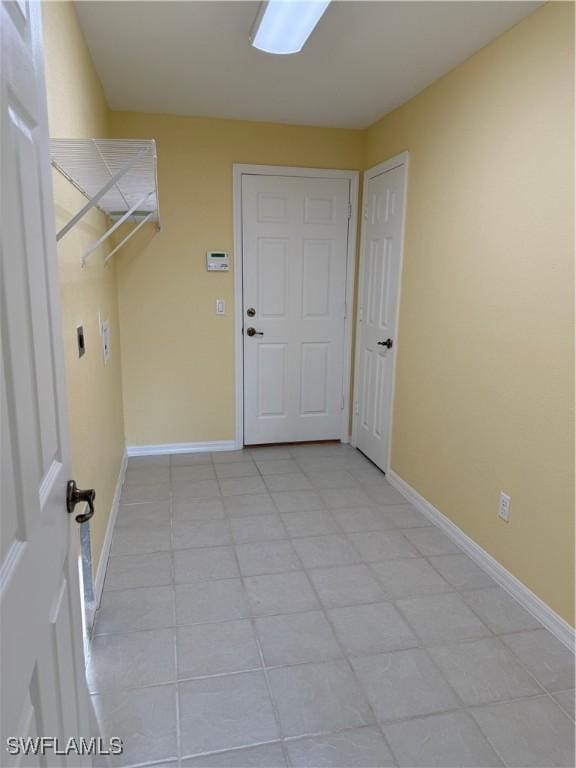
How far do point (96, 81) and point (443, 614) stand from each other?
3172 millimetres

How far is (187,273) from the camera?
3.64 metres

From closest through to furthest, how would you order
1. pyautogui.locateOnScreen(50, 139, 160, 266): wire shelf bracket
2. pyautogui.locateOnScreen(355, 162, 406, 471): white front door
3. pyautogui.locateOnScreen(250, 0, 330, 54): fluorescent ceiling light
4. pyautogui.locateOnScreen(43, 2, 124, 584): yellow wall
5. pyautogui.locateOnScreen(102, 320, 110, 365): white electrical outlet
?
pyautogui.locateOnScreen(50, 139, 160, 266): wire shelf bracket < pyautogui.locateOnScreen(43, 2, 124, 584): yellow wall < pyautogui.locateOnScreen(250, 0, 330, 54): fluorescent ceiling light < pyautogui.locateOnScreen(102, 320, 110, 365): white electrical outlet < pyautogui.locateOnScreen(355, 162, 406, 471): white front door

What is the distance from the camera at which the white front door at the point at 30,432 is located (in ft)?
2.23

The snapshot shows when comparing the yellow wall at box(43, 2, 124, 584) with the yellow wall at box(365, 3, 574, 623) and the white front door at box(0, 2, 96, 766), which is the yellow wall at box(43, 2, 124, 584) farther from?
the yellow wall at box(365, 3, 574, 623)

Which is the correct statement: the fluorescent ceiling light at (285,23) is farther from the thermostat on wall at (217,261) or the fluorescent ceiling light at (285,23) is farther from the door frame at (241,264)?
the thermostat on wall at (217,261)

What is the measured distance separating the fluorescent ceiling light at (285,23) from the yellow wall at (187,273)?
151 cm

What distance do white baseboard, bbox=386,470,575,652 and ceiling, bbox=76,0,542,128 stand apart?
2.40 m

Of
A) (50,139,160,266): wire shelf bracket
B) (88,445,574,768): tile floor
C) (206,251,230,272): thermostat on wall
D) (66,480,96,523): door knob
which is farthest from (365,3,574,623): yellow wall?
(66,480,96,523): door knob

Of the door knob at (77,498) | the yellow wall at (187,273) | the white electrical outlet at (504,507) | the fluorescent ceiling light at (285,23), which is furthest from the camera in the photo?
the yellow wall at (187,273)

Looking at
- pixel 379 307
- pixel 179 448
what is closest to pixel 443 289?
pixel 379 307

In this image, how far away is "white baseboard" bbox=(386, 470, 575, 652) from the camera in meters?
1.96

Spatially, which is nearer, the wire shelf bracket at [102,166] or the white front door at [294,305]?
the wire shelf bracket at [102,166]

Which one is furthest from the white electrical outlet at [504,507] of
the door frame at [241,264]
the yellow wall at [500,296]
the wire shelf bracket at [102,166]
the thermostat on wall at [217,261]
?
the thermostat on wall at [217,261]

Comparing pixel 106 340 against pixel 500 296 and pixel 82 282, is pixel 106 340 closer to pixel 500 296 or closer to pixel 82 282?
pixel 82 282
